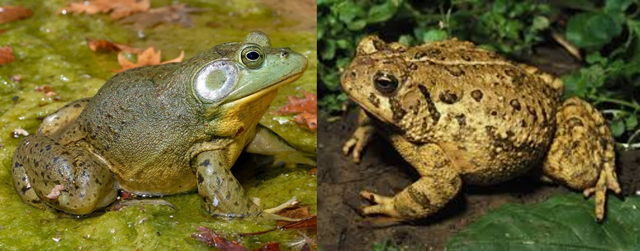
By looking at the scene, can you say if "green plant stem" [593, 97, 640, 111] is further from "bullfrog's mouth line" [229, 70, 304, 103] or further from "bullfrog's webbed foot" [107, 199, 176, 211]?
"bullfrog's webbed foot" [107, 199, 176, 211]

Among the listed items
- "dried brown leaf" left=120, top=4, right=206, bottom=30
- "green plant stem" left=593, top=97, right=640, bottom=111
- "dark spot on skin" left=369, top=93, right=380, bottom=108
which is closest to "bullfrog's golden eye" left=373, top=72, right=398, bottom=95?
"dark spot on skin" left=369, top=93, right=380, bottom=108

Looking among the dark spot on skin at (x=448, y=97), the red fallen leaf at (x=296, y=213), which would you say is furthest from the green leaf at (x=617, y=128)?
the red fallen leaf at (x=296, y=213)

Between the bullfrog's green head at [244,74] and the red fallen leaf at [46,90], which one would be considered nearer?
the bullfrog's green head at [244,74]

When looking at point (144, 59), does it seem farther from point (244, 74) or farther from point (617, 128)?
point (617, 128)

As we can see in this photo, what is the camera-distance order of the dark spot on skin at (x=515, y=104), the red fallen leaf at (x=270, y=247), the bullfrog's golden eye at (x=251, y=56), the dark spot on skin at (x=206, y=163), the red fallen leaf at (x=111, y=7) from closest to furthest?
the red fallen leaf at (x=270, y=247) < the bullfrog's golden eye at (x=251, y=56) < the dark spot on skin at (x=206, y=163) < the dark spot on skin at (x=515, y=104) < the red fallen leaf at (x=111, y=7)

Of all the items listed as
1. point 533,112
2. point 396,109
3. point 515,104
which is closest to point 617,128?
point 533,112

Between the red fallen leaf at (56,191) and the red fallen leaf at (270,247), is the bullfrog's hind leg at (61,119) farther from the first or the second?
the red fallen leaf at (270,247)
